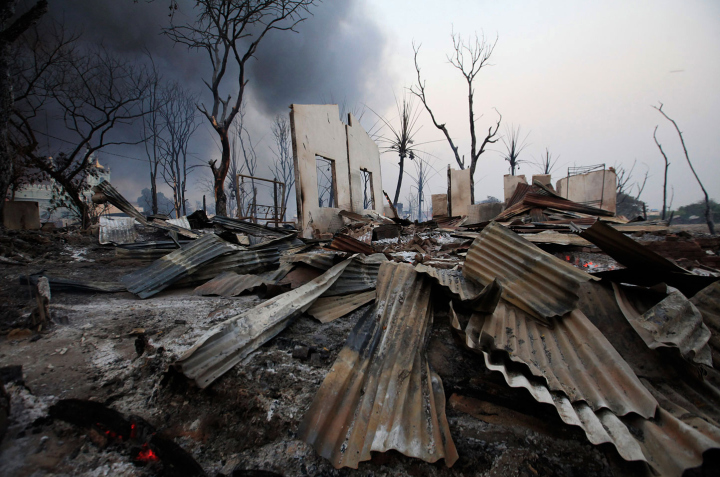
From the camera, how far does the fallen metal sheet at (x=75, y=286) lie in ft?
8.69

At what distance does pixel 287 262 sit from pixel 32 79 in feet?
43.3

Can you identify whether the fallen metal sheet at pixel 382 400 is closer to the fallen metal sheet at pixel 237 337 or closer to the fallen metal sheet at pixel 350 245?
the fallen metal sheet at pixel 237 337

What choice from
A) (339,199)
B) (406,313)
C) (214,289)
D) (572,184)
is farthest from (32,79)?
(572,184)

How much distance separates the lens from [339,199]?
32.0ft

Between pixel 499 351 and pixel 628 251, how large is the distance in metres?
1.28

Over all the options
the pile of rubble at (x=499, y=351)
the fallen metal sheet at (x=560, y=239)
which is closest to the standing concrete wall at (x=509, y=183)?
the fallen metal sheet at (x=560, y=239)

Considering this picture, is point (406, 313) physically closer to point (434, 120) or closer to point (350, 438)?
point (350, 438)

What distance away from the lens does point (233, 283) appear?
2.92 metres

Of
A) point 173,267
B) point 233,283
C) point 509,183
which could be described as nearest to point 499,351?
point 233,283

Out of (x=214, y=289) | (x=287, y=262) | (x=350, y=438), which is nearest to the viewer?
(x=350, y=438)

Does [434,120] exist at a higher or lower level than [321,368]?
higher

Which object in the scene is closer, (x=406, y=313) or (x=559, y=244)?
(x=406, y=313)

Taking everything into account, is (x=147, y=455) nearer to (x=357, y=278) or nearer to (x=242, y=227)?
(x=357, y=278)

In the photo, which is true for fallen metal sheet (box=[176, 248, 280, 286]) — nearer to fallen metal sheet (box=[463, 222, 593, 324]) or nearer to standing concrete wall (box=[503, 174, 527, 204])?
fallen metal sheet (box=[463, 222, 593, 324])
